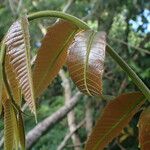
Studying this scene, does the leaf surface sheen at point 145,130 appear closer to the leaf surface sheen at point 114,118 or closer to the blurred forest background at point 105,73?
the leaf surface sheen at point 114,118

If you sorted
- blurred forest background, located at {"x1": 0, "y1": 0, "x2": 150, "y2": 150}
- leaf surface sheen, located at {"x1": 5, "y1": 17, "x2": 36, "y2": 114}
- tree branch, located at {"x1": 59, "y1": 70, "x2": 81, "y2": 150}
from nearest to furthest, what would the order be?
leaf surface sheen, located at {"x1": 5, "y1": 17, "x2": 36, "y2": 114}
tree branch, located at {"x1": 59, "y1": 70, "x2": 81, "y2": 150}
blurred forest background, located at {"x1": 0, "y1": 0, "x2": 150, "y2": 150}

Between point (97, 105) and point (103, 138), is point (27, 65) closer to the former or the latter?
point (103, 138)

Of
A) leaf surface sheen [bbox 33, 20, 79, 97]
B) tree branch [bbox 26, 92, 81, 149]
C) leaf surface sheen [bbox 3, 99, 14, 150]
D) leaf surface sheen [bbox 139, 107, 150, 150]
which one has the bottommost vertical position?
leaf surface sheen [bbox 139, 107, 150, 150]

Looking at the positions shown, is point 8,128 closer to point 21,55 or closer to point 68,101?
point 21,55

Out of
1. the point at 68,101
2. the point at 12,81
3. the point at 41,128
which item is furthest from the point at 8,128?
the point at 68,101

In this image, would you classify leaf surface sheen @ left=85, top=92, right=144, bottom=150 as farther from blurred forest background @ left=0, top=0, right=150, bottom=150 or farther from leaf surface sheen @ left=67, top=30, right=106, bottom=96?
blurred forest background @ left=0, top=0, right=150, bottom=150

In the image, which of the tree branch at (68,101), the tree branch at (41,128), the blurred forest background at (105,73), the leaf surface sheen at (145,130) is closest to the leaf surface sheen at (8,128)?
the leaf surface sheen at (145,130)

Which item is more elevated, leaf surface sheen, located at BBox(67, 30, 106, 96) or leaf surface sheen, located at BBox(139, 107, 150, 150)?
leaf surface sheen, located at BBox(67, 30, 106, 96)

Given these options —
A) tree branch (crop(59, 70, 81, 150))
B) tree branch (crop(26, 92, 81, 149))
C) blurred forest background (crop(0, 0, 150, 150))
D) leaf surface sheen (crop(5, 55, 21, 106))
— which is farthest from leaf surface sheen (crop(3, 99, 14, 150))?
blurred forest background (crop(0, 0, 150, 150))
